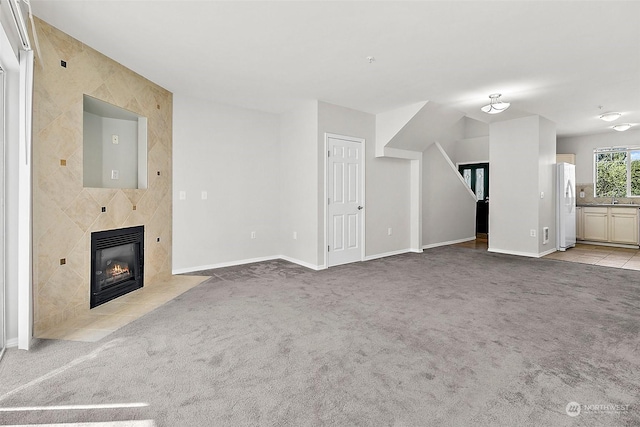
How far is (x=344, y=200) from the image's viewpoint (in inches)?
207

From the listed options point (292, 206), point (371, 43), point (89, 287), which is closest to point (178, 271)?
point (89, 287)

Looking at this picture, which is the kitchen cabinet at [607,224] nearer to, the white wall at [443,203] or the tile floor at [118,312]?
the white wall at [443,203]

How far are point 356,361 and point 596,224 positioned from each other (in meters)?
7.70

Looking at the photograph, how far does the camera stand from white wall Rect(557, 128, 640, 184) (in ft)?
23.4

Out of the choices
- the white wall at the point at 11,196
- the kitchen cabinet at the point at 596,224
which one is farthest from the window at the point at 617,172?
the white wall at the point at 11,196

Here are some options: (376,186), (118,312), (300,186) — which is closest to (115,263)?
(118,312)

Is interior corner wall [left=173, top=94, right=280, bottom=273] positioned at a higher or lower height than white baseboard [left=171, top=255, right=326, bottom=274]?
higher

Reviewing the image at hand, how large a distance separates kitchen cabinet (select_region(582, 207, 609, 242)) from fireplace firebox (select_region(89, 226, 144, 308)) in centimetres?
879

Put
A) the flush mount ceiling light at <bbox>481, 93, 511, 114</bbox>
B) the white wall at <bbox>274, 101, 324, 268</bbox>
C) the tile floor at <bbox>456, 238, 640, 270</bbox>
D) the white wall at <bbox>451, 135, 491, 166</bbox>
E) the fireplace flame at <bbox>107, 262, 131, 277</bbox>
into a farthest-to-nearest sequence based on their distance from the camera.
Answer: the white wall at <bbox>451, 135, 491, 166</bbox>
the tile floor at <bbox>456, 238, 640, 270</bbox>
the white wall at <bbox>274, 101, 324, 268</bbox>
the flush mount ceiling light at <bbox>481, 93, 511, 114</bbox>
the fireplace flame at <bbox>107, 262, 131, 277</bbox>

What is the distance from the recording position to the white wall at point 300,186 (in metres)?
4.88

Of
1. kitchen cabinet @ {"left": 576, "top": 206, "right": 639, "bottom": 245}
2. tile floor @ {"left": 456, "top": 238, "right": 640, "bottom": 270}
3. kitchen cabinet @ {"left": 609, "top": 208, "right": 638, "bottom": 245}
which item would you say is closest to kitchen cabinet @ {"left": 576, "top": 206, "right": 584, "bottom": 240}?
kitchen cabinet @ {"left": 576, "top": 206, "right": 639, "bottom": 245}

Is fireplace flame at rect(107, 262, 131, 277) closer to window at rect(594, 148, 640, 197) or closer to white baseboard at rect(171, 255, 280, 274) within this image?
white baseboard at rect(171, 255, 280, 274)

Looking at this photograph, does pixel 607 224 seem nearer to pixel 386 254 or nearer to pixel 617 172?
pixel 617 172

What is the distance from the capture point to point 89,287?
124 inches
